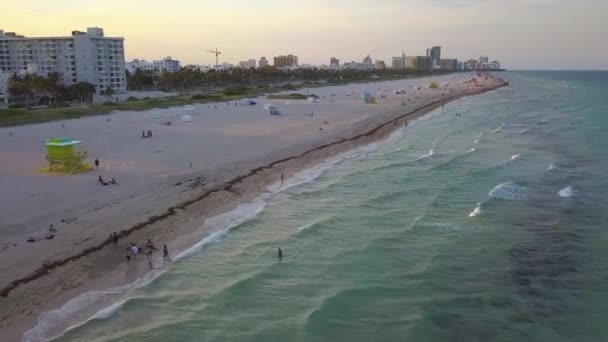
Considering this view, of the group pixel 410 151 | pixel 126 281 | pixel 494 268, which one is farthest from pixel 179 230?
pixel 410 151

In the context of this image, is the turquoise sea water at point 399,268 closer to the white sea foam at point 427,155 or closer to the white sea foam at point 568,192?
the white sea foam at point 568,192

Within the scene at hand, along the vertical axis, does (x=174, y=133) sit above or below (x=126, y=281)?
above

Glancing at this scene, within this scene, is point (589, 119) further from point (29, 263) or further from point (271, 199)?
point (29, 263)

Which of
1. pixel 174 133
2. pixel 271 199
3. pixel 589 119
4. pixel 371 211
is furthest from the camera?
pixel 589 119

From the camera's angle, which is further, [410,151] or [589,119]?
[589,119]

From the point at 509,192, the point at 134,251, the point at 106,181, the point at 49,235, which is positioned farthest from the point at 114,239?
the point at 509,192

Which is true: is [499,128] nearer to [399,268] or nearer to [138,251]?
[399,268]

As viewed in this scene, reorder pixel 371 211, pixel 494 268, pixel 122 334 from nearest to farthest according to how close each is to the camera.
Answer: pixel 122 334 < pixel 494 268 < pixel 371 211
